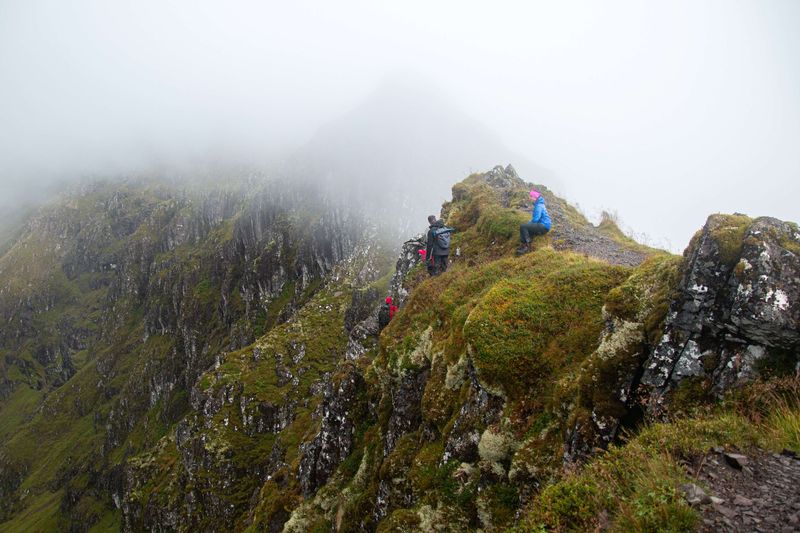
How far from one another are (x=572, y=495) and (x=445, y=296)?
47.2ft

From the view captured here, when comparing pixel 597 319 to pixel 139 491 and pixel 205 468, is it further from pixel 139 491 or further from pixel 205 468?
pixel 139 491

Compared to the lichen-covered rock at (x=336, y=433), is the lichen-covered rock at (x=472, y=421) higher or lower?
higher

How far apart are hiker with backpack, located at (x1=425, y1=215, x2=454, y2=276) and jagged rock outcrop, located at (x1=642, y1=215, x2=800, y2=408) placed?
1694cm

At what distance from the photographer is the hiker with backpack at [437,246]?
27.2 meters

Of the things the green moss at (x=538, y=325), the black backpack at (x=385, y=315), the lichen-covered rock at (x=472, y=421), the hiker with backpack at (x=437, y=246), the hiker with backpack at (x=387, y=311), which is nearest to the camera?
the green moss at (x=538, y=325)

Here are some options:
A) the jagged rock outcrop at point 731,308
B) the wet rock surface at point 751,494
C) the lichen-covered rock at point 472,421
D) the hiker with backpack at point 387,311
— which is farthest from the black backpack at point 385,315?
the wet rock surface at point 751,494

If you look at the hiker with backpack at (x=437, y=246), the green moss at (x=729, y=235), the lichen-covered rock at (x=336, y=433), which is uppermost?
the green moss at (x=729, y=235)

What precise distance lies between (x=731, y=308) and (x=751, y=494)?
4488 mm

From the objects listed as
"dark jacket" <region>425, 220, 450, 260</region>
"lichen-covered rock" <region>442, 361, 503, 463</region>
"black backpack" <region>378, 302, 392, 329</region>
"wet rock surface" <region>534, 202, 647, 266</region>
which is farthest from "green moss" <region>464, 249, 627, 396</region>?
"black backpack" <region>378, 302, 392, 329</region>

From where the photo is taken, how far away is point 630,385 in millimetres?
10914

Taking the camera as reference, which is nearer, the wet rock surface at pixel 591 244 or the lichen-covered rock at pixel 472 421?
the lichen-covered rock at pixel 472 421

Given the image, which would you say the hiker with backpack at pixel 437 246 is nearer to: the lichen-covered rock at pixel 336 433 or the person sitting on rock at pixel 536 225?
the person sitting on rock at pixel 536 225

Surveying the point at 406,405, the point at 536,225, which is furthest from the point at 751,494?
the point at 536,225

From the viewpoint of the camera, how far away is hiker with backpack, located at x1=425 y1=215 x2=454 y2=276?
89.4 feet
